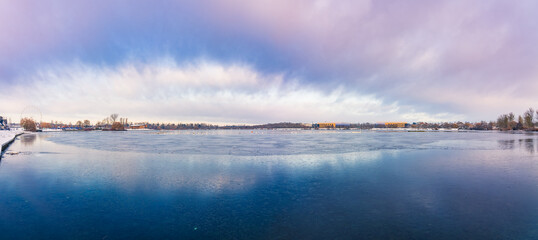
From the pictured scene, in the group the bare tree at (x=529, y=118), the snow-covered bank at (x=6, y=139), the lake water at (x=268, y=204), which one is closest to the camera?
the lake water at (x=268, y=204)

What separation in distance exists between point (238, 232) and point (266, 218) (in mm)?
1094

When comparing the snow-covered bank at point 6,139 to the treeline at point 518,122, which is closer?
the snow-covered bank at point 6,139

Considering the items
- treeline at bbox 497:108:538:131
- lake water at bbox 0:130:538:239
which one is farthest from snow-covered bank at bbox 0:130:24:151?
treeline at bbox 497:108:538:131

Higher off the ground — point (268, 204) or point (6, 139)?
point (6, 139)

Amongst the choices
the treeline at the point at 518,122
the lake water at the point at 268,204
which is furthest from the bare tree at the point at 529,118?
the lake water at the point at 268,204

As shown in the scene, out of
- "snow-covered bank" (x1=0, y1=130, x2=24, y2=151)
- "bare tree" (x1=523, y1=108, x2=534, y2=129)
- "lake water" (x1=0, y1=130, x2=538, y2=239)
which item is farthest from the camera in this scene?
"bare tree" (x1=523, y1=108, x2=534, y2=129)

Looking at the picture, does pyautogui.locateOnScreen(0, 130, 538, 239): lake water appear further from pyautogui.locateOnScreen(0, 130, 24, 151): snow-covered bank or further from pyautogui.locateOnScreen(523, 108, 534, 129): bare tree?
pyautogui.locateOnScreen(523, 108, 534, 129): bare tree

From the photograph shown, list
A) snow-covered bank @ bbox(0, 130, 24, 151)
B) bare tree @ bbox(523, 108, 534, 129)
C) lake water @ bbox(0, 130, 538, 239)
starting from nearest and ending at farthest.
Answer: lake water @ bbox(0, 130, 538, 239) → snow-covered bank @ bbox(0, 130, 24, 151) → bare tree @ bbox(523, 108, 534, 129)

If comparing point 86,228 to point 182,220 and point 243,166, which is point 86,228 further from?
point 243,166

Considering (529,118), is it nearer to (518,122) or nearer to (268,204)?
(518,122)

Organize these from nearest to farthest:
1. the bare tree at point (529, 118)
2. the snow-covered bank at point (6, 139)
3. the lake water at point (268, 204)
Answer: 1. the lake water at point (268, 204)
2. the snow-covered bank at point (6, 139)
3. the bare tree at point (529, 118)

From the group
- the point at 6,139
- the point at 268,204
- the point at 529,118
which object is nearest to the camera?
the point at 268,204

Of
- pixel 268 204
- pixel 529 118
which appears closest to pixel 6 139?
pixel 268 204

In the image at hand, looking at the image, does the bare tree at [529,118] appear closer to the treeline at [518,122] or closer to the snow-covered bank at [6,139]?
the treeline at [518,122]
